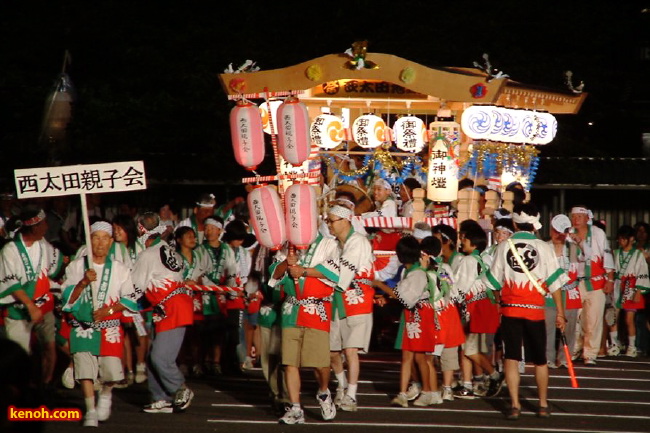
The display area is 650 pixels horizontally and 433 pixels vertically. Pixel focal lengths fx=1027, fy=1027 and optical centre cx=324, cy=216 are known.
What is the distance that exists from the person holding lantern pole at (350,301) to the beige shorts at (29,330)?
285 cm

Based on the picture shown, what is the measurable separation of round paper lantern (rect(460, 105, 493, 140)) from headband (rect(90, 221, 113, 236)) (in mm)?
7653

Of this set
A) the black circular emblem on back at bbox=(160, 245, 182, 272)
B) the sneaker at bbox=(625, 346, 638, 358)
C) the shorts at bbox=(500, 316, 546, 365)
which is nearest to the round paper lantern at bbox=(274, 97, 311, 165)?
the black circular emblem on back at bbox=(160, 245, 182, 272)

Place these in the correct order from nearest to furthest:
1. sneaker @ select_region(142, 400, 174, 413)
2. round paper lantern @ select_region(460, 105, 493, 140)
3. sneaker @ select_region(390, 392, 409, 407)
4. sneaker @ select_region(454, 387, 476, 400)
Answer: sneaker @ select_region(142, 400, 174, 413) < sneaker @ select_region(390, 392, 409, 407) < sneaker @ select_region(454, 387, 476, 400) < round paper lantern @ select_region(460, 105, 493, 140)

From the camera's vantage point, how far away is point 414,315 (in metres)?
10.3

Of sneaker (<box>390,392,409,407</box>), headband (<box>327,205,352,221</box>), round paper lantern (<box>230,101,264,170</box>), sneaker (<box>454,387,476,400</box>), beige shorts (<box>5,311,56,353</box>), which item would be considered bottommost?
sneaker (<box>454,387,476,400</box>)

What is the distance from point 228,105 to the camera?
19781mm

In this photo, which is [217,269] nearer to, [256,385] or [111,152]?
[256,385]

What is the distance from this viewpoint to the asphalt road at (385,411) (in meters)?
9.52

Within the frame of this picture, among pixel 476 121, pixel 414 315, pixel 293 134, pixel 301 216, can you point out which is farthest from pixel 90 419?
pixel 476 121

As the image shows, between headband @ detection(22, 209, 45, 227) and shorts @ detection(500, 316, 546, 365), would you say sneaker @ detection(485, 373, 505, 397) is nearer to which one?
shorts @ detection(500, 316, 546, 365)

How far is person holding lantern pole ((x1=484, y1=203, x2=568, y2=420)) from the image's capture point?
9.79m

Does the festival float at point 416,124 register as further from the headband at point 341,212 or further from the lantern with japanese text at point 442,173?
the headband at point 341,212

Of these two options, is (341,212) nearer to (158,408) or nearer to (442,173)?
(158,408)

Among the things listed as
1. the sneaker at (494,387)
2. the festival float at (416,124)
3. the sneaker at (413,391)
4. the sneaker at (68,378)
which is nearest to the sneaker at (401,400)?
the sneaker at (413,391)
